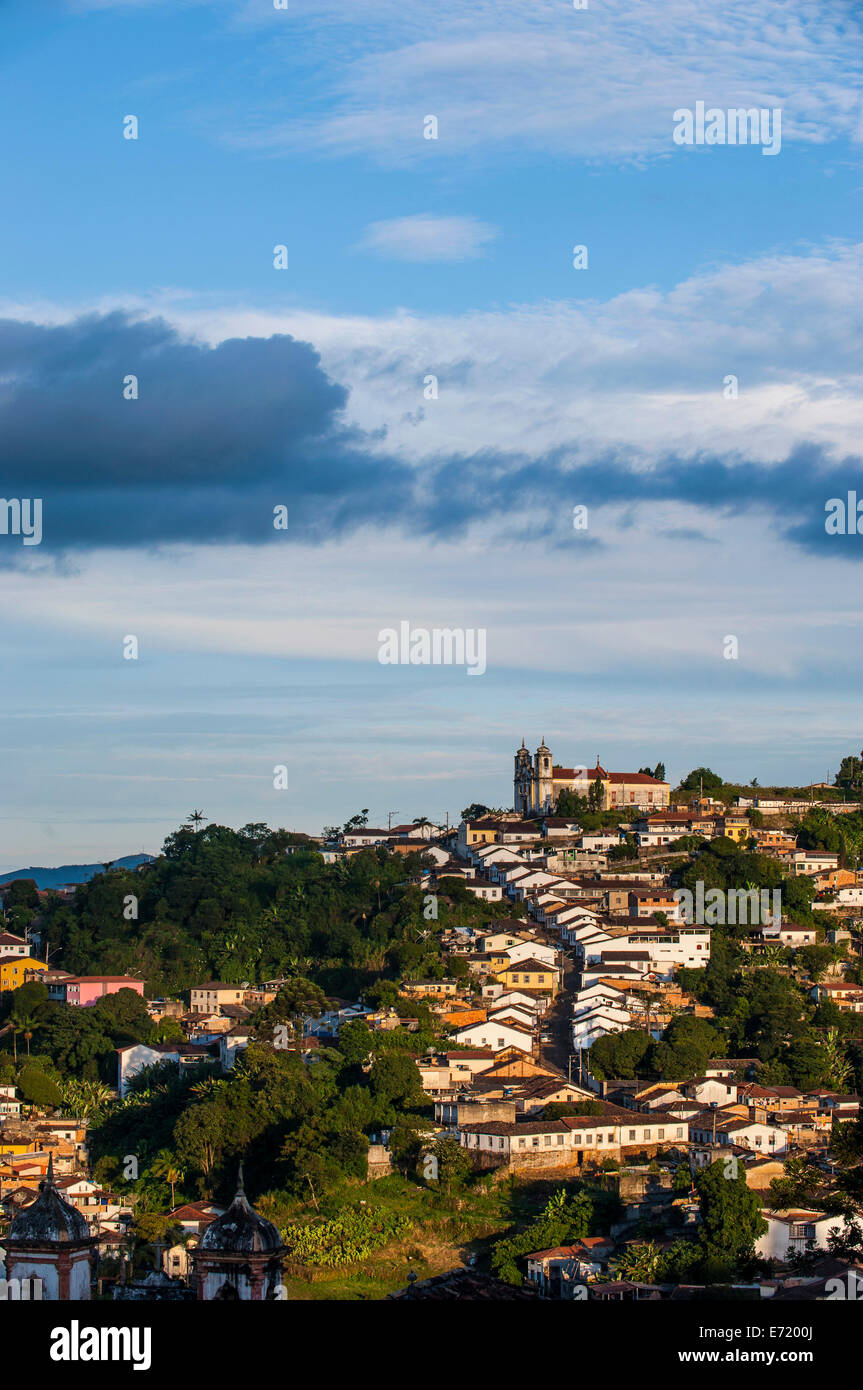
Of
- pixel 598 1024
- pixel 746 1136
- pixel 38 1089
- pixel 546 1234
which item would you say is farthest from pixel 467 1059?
pixel 38 1089

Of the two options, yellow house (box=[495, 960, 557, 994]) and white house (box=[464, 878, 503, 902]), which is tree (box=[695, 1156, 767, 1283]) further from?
white house (box=[464, 878, 503, 902])

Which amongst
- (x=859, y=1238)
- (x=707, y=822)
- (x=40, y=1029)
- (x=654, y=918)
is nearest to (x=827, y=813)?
(x=707, y=822)

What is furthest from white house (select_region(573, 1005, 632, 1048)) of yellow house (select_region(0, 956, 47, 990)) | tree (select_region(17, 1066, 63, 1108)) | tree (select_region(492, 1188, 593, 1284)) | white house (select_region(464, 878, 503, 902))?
yellow house (select_region(0, 956, 47, 990))

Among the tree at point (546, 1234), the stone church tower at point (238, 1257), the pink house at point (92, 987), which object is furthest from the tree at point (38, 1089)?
the stone church tower at point (238, 1257)

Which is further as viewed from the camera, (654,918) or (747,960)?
(654,918)

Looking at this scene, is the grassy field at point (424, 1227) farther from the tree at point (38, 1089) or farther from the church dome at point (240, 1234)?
the tree at point (38, 1089)

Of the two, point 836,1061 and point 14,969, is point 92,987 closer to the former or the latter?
point 14,969
